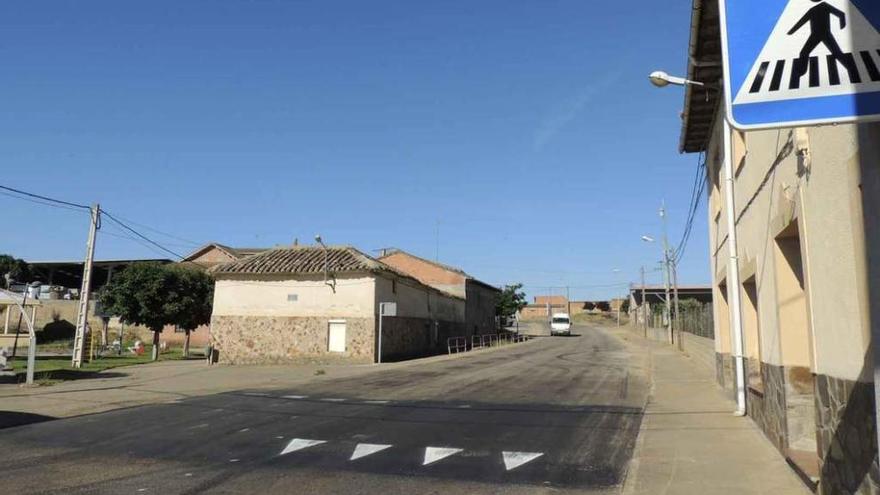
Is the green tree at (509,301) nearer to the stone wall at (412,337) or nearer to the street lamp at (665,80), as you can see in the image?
the stone wall at (412,337)

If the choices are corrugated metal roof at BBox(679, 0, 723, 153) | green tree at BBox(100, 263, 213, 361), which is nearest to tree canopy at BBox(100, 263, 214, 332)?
green tree at BBox(100, 263, 213, 361)

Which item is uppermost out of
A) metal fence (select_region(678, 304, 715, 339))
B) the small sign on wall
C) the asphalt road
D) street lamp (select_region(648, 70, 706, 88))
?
street lamp (select_region(648, 70, 706, 88))

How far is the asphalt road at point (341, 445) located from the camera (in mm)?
7125

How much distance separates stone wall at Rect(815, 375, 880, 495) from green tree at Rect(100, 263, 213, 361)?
3345 cm

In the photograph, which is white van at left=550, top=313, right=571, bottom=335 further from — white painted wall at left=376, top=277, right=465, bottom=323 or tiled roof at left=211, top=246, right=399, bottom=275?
tiled roof at left=211, top=246, right=399, bottom=275

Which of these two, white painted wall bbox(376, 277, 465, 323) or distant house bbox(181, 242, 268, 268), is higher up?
distant house bbox(181, 242, 268, 268)

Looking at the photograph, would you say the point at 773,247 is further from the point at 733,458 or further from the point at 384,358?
the point at 384,358

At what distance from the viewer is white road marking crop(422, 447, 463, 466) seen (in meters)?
8.20

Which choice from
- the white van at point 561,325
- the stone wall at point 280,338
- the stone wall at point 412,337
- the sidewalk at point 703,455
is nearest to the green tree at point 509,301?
the white van at point 561,325

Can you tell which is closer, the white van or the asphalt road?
→ the asphalt road

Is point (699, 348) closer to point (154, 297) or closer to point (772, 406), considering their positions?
point (772, 406)

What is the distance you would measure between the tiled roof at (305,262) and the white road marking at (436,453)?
21.4 meters

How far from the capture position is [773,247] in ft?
25.4

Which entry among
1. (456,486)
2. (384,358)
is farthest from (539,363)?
(456,486)
